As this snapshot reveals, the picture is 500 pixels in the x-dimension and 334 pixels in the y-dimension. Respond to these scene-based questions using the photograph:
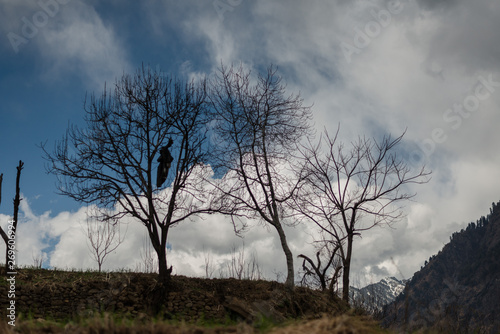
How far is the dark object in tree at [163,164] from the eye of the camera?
13.5m

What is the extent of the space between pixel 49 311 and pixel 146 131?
20.2 feet

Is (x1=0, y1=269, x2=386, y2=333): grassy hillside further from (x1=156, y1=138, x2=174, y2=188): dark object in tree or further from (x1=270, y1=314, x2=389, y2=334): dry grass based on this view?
(x1=270, y1=314, x2=389, y2=334): dry grass

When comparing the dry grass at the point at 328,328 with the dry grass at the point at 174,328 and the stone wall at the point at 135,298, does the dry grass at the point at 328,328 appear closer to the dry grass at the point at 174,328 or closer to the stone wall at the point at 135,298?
the dry grass at the point at 174,328

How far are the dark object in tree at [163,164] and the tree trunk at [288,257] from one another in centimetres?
404

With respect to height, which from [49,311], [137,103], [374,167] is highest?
[137,103]

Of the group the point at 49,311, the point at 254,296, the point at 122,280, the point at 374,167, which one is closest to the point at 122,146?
the point at 122,280

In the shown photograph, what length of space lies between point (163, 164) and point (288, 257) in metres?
5.11

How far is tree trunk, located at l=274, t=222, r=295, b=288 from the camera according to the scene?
13.1 m

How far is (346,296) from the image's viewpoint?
42.1 ft

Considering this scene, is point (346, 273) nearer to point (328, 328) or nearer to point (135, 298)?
point (135, 298)

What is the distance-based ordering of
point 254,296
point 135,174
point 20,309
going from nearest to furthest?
point 20,309 → point 254,296 → point 135,174

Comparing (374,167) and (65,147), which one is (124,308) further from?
(374,167)

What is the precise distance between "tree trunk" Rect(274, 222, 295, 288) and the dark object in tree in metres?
4.04

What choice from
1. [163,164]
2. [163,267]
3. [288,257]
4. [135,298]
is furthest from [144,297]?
[288,257]
